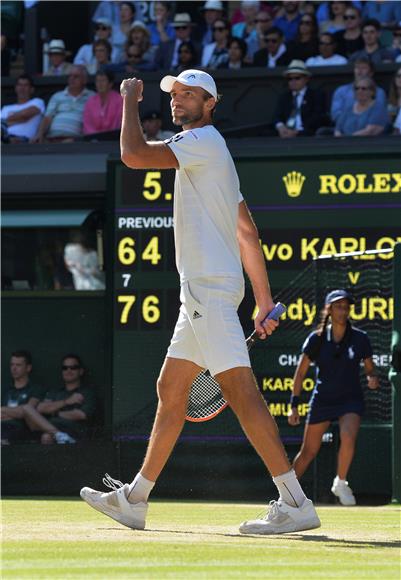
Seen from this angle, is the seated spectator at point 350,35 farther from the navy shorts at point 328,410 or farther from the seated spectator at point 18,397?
the navy shorts at point 328,410

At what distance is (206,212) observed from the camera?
721 centimetres

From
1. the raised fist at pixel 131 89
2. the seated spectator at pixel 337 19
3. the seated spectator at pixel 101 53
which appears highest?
the seated spectator at pixel 337 19

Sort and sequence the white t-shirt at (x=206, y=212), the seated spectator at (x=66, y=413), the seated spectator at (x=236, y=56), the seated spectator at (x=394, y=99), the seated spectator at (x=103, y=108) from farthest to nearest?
1. the seated spectator at (x=236, y=56)
2. the seated spectator at (x=103, y=108)
3. the seated spectator at (x=394, y=99)
4. the seated spectator at (x=66, y=413)
5. the white t-shirt at (x=206, y=212)

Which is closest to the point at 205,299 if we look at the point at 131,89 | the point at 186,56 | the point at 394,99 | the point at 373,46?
the point at 131,89

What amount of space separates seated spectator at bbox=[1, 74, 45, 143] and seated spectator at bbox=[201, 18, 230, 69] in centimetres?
202

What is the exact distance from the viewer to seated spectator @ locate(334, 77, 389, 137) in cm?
1511

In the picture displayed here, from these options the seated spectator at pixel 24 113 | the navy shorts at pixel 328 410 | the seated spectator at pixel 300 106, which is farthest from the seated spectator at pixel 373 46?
the navy shorts at pixel 328 410

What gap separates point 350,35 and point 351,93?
65.5 inches

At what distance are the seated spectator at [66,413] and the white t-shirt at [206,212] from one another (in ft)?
26.2

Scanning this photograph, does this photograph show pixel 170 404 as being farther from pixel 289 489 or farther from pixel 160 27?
pixel 160 27

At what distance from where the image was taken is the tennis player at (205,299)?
7070 millimetres

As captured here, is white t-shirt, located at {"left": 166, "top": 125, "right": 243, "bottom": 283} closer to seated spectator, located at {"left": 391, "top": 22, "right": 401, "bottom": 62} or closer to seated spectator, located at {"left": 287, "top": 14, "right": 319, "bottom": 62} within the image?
seated spectator, located at {"left": 391, "top": 22, "right": 401, "bottom": 62}

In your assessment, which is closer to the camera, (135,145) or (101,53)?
(135,145)

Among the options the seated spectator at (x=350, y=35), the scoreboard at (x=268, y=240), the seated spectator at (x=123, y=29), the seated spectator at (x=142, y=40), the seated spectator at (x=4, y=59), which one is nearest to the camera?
the scoreboard at (x=268, y=240)
